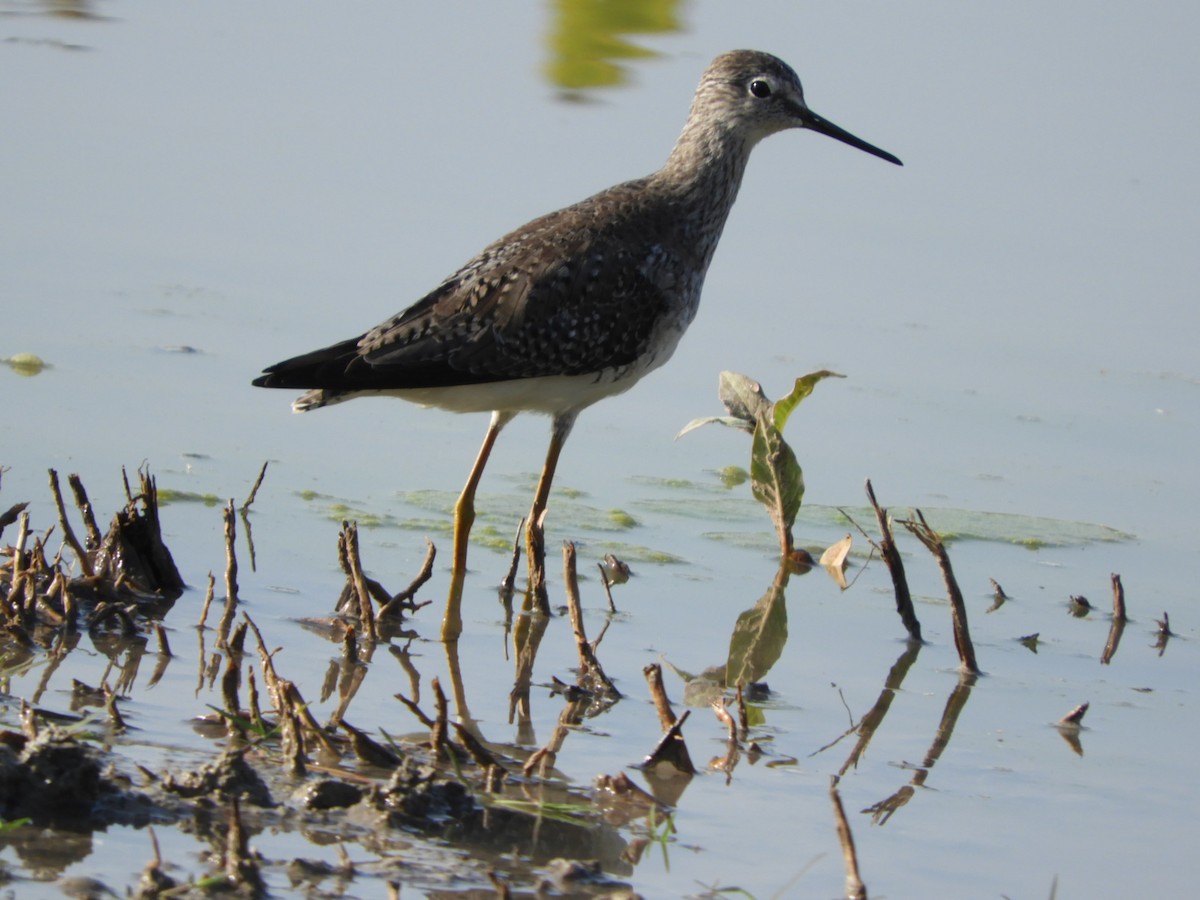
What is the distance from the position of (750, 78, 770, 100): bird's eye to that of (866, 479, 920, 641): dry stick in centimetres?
227

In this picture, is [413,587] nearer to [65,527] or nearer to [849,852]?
[65,527]

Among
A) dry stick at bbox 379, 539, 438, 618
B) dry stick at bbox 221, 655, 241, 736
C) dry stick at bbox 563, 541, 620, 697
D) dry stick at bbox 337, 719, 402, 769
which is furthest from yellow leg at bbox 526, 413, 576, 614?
dry stick at bbox 337, 719, 402, 769

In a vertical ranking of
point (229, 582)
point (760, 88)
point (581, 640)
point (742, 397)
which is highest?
point (760, 88)

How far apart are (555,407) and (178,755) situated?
2.80 meters

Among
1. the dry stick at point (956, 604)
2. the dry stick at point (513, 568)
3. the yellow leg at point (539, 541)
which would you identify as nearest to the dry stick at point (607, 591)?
the yellow leg at point (539, 541)

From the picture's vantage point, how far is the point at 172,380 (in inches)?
337

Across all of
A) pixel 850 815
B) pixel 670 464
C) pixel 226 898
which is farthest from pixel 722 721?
pixel 670 464

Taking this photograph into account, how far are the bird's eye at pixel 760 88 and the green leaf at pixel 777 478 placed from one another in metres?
1.71

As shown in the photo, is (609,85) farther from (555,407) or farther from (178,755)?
(178,755)

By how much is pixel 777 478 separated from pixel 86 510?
101 inches

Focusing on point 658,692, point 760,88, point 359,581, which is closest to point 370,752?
point 658,692

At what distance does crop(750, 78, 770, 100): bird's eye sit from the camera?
8094 mm

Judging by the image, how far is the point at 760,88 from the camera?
8.11 metres

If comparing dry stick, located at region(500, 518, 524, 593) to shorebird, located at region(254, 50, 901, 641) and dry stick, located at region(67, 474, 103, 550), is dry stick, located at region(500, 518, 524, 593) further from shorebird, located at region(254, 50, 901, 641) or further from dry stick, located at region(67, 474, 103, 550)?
dry stick, located at region(67, 474, 103, 550)
